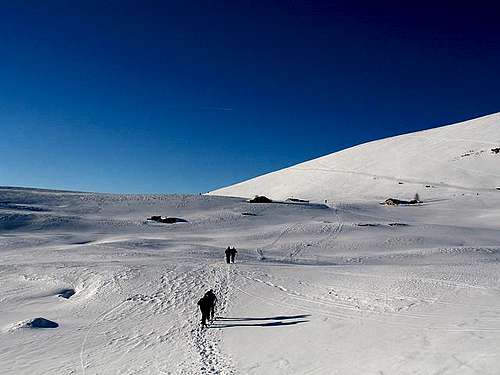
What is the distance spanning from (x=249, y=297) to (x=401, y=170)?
7922cm

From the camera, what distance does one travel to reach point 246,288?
19.9m

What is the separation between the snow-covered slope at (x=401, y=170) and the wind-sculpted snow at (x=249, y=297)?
112ft

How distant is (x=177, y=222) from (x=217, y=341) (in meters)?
31.0

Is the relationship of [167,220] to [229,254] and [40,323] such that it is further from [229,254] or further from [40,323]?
[40,323]

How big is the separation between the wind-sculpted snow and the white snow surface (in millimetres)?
75

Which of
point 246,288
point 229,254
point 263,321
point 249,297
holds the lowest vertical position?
point 263,321

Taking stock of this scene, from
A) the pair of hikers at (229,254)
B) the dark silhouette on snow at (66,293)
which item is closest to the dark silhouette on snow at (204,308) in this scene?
the dark silhouette on snow at (66,293)

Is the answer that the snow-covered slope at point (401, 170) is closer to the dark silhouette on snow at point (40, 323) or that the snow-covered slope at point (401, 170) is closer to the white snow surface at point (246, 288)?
the white snow surface at point (246, 288)

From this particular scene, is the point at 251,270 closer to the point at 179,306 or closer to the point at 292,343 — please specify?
the point at 179,306

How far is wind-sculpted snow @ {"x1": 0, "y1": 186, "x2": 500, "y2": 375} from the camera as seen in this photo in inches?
442

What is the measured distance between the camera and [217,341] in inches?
524

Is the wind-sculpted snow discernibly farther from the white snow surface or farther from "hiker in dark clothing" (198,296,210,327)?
"hiker in dark clothing" (198,296,210,327)

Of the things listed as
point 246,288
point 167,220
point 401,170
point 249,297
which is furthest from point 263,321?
point 401,170

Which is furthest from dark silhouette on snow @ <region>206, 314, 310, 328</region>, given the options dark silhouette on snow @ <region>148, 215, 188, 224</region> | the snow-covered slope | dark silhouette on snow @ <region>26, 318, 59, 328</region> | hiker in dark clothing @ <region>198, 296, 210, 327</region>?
the snow-covered slope
